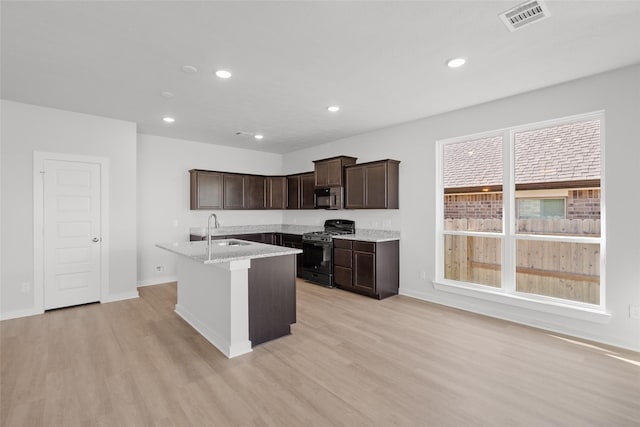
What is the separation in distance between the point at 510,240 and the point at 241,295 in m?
3.29

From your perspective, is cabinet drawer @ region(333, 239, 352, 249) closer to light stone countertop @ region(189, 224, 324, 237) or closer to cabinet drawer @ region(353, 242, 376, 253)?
cabinet drawer @ region(353, 242, 376, 253)

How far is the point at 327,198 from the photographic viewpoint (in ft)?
19.4

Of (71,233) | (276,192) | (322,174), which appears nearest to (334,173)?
(322,174)

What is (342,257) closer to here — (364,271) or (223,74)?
(364,271)

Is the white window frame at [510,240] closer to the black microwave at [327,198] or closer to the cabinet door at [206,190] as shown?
the black microwave at [327,198]

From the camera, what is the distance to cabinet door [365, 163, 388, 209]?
475cm

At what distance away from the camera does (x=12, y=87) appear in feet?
10.9

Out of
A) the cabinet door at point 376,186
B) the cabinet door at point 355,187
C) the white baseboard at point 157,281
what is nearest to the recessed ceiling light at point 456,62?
the cabinet door at point 376,186

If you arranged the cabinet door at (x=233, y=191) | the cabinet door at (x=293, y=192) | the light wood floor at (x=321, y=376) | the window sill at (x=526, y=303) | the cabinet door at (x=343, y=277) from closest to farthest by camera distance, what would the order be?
the light wood floor at (x=321, y=376) → the window sill at (x=526, y=303) → the cabinet door at (x=343, y=277) → the cabinet door at (x=233, y=191) → the cabinet door at (x=293, y=192)

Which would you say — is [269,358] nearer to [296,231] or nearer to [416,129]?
[416,129]

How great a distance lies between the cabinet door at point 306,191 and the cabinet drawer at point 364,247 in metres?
1.72

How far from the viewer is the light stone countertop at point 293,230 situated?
4934mm

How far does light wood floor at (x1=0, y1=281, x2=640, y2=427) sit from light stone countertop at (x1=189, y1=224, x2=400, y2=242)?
5.17 ft

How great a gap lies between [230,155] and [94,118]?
2529mm
